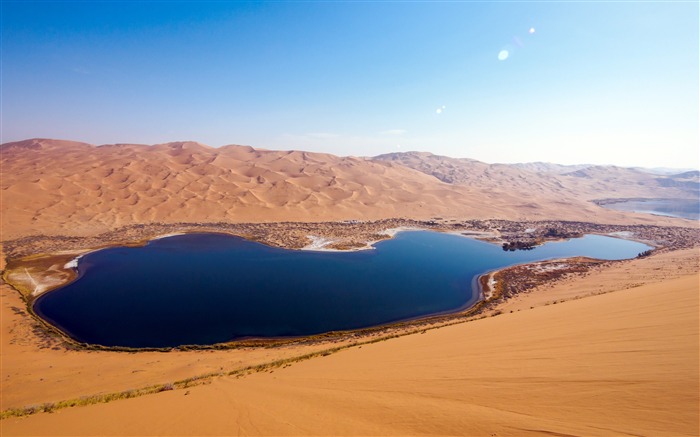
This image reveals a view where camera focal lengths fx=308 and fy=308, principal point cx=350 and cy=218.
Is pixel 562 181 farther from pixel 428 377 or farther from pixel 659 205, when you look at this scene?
pixel 428 377

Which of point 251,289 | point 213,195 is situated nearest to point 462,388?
point 251,289

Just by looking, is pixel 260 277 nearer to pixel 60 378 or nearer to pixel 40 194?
pixel 60 378

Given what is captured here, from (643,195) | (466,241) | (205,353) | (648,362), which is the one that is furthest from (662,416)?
(643,195)

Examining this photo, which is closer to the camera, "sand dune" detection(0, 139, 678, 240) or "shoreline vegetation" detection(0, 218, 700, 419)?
"shoreline vegetation" detection(0, 218, 700, 419)

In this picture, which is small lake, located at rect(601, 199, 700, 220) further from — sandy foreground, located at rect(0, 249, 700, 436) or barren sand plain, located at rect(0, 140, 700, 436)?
sandy foreground, located at rect(0, 249, 700, 436)

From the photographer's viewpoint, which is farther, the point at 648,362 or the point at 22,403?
the point at 22,403

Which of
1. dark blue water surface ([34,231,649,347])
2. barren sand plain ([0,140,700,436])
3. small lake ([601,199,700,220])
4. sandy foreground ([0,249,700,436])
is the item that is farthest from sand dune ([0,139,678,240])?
sandy foreground ([0,249,700,436])
